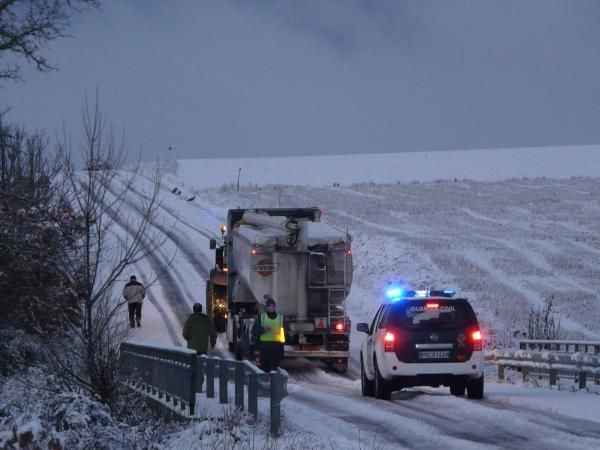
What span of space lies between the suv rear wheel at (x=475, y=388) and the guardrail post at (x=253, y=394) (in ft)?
20.2

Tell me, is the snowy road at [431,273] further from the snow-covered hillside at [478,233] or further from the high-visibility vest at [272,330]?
the high-visibility vest at [272,330]

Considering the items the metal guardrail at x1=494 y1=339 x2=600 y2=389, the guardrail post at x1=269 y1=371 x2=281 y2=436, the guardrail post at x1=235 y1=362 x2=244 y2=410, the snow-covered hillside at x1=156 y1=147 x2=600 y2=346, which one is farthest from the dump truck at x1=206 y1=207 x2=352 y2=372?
the guardrail post at x1=269 y1=371 x2=281 y2=436

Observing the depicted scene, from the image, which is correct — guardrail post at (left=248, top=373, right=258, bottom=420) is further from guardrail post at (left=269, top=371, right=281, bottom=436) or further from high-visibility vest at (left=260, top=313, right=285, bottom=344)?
high-visibility vest at (left=260, top=313, right=285, bottom=344)

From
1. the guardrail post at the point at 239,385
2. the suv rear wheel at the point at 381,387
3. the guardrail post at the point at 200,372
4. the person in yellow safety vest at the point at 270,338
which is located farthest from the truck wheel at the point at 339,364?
the guardrail post at the point at 239,385

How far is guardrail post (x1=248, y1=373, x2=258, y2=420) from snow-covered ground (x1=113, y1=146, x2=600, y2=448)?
0.50m

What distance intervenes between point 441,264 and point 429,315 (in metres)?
25.0

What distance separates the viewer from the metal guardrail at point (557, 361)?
1945cm

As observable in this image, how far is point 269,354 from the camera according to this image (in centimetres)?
2005

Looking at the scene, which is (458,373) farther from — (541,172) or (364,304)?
(541,172)

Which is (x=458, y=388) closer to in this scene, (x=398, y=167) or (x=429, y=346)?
(x=429, y=346)

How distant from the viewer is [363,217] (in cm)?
6278

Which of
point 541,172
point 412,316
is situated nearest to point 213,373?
point 412,316

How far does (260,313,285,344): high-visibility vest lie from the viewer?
20078mm

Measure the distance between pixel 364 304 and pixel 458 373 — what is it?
20.9 m
